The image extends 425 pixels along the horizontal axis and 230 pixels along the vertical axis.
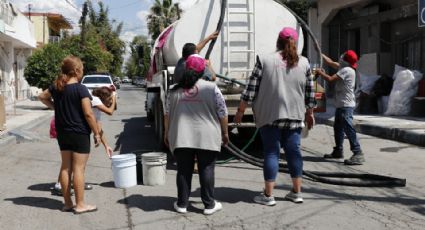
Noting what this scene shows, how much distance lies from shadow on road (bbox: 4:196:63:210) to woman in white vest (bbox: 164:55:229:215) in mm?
1592

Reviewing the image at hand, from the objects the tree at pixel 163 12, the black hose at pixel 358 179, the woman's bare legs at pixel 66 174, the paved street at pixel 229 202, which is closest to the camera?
the paved street at pixel 229 202

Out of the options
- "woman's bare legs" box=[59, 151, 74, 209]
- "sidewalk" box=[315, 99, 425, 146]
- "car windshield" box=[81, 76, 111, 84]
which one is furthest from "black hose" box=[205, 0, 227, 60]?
"car windshield" box=[81, 76, 111, 84]

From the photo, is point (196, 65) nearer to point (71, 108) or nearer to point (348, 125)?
point (71, 108)

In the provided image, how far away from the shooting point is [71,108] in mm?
5578

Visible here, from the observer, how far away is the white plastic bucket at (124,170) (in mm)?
6734

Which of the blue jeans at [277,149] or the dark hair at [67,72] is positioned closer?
the dark hair at [67,72]

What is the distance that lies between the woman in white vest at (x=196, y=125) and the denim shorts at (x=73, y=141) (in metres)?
0.96

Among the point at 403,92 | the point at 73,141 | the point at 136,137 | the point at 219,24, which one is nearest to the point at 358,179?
the point at 219,24

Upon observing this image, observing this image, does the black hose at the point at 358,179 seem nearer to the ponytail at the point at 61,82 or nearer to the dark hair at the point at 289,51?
the dark hair at the point at 289,51

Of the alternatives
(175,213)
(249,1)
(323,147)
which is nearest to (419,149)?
(323,147)

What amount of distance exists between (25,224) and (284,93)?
3.02 m

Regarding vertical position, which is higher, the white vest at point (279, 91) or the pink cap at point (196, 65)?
the pink cap at point (196, 65)

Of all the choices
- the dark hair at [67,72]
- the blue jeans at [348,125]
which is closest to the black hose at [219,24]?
the blue jeans at [348,125]

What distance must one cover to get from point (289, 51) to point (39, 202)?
3.42 metres
